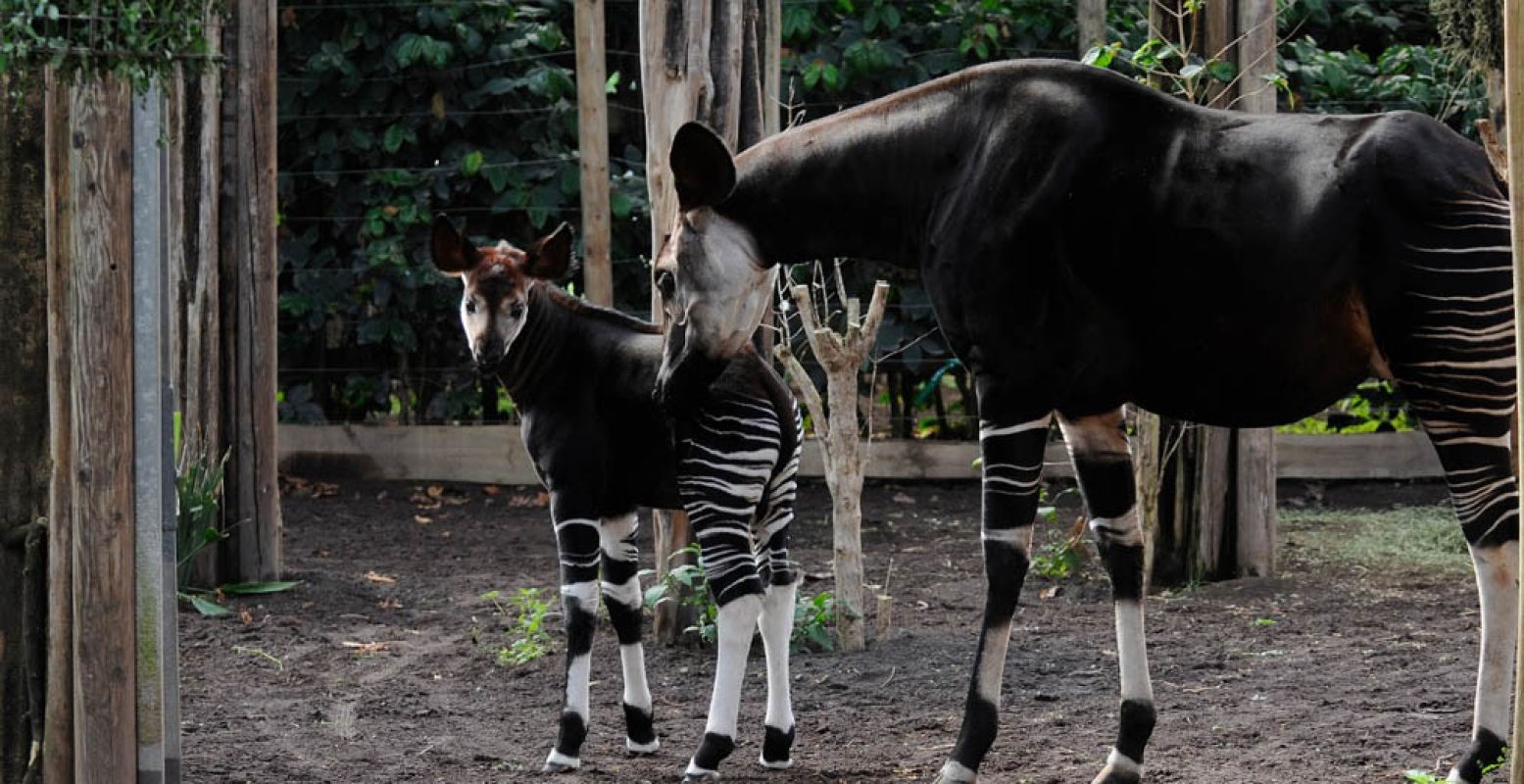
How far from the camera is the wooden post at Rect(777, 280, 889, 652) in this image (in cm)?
580

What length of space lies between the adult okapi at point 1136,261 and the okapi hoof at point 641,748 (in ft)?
3.52

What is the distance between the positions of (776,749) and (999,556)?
37.1 inches

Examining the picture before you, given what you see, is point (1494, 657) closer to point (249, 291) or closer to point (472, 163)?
point (249, 291)

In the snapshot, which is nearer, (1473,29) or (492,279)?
(492,279)

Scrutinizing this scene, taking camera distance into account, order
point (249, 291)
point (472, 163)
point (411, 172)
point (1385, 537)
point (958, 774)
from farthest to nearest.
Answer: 1. point (411, 172)
2. point (472, 163)
3. point (1385, 537)
4. point (249, 291)
5. point (958, 774)

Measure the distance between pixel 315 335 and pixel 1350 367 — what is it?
7.05 metres

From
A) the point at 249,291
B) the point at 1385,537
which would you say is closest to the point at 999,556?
the point at 249,291

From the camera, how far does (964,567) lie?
25.0 ft

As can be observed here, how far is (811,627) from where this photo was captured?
604cm

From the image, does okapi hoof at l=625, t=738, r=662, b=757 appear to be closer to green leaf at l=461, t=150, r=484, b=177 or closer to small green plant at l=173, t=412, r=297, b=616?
small green plant at l=173, t=412, r=297, b=616

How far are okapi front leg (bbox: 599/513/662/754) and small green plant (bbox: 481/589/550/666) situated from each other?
3.25ft

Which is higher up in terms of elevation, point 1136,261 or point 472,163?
point 472,163

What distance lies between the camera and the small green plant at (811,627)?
6.03m

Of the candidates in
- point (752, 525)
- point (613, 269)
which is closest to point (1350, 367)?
point (752, 525)
